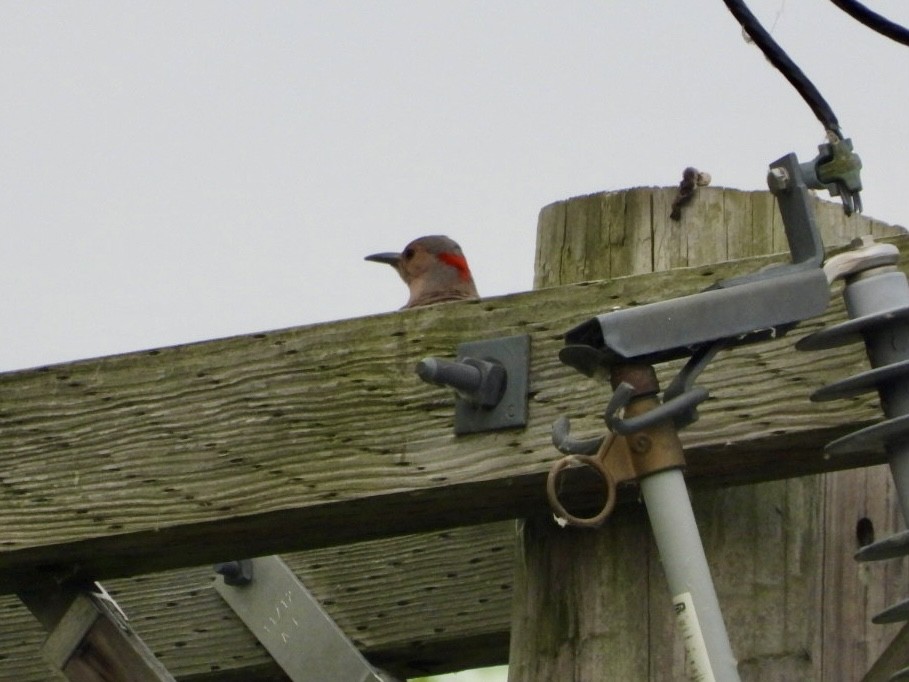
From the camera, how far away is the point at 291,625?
335cm

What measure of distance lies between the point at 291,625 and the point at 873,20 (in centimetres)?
163

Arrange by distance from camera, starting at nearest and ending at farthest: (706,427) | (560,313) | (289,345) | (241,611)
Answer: (706,427) < (560,313) < (289,345) < (241,611)

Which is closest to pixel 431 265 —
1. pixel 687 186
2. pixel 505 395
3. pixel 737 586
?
pixel 687 186

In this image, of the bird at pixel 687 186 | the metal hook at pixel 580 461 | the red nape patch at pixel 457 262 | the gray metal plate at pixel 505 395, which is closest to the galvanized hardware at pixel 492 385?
the gray metal plate at pixel 505 395

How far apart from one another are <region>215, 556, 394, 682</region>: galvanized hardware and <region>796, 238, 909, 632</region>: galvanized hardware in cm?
152

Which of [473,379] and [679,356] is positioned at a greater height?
[473,379]

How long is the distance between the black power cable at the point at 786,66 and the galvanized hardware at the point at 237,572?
1.53 meters

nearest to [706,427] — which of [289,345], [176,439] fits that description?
[289,345]

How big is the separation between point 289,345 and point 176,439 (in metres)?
0.25

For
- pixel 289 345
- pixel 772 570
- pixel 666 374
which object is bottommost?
pixel 772 570

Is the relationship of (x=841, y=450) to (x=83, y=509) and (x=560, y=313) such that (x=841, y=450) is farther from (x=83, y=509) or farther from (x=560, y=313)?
(x=83, y=509)

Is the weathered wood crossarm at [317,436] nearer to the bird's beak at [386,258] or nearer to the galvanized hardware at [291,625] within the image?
the galvanized hardware at [291,625]

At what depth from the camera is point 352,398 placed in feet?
9.00

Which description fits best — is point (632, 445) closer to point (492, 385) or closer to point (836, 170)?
point (836, 170)
